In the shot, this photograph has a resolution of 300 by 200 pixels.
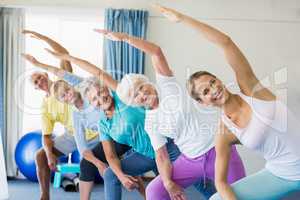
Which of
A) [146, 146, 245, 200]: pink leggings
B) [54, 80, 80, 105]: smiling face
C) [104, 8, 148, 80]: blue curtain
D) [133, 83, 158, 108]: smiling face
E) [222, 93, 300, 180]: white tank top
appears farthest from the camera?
[104, 8, 148, 80]: blue curtain

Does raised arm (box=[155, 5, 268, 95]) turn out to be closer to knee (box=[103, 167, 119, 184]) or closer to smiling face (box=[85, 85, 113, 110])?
smiling face (box=[85, 85, 113, 110])

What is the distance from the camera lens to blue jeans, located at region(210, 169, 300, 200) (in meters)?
2.39

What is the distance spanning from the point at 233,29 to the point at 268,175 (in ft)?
4.10

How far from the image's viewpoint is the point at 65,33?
427 cm

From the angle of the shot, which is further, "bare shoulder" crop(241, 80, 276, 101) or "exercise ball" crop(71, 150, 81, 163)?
"exercise ball" crop(71, 150, 81, 163)

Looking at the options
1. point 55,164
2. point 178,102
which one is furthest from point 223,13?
point 55,164

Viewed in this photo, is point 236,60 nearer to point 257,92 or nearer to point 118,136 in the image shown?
point 257,92

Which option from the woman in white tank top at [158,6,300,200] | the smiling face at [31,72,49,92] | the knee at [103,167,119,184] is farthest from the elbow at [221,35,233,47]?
the smiling face at [31,72,49,92]

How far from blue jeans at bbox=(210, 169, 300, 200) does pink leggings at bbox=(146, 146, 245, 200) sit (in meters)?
0.14

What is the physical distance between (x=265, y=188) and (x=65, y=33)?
101 inches

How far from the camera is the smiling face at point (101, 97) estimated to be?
2930mm

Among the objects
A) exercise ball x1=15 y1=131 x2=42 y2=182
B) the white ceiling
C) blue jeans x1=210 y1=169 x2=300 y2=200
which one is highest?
the white ceiling

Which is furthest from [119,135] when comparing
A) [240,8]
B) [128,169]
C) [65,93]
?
[240,8]

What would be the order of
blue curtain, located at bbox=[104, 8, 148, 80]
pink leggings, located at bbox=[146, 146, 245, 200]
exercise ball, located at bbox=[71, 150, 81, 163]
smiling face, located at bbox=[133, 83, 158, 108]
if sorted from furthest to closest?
blue curtain, located at bbox=[104, 8, 148, 80] < exercise ball, located at bbox=[71, 150, 81, 163] < smiling face, located at bbox=[133, 83, 158, 108] < pink leggings, located at bbox=[146, 146, 245, 200]
